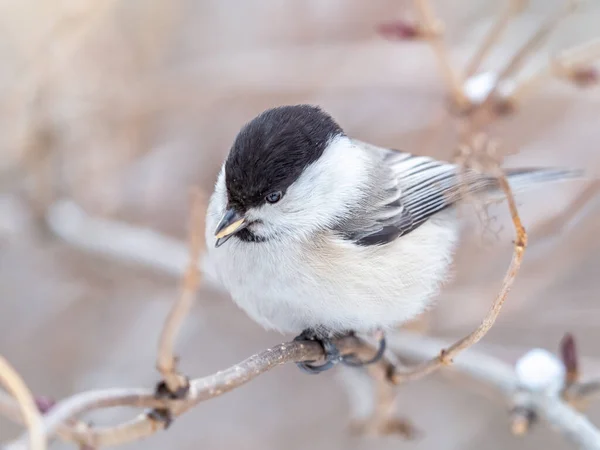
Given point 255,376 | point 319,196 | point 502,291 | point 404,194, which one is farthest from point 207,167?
point 502,291

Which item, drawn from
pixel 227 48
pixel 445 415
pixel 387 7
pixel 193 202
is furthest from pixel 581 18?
pixel 193 202

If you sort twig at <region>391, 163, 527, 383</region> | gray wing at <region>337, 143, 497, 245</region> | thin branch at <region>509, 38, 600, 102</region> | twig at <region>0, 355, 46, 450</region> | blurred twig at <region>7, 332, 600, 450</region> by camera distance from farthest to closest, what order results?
thin branch at <region>509, 38, 600, 102</region>, gray wing at <region>337, 143, 497, 245</region>, twig at <region>391, 163, 527, 383</region>, blurred twig at <region>7, 332, 600, 450</region>, twig at <region>0, 355, 46, 450</region>

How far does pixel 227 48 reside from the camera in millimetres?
3289

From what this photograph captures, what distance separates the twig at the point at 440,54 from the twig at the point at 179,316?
0.99 metres

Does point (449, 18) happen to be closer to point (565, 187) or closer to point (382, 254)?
point (565, 187)

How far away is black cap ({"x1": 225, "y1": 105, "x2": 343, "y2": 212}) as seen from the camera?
150 cm

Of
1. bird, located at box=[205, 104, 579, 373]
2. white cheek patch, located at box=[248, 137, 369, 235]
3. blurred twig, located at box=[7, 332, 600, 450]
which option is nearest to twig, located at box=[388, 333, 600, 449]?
blurred twig, located at box=[7, 332, 600, 450]

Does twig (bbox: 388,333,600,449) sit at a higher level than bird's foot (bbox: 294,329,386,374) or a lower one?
lower

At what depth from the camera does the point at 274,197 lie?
1.59 meters

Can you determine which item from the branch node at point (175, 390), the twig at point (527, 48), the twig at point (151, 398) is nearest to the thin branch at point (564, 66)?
the twig at point (527, 48)

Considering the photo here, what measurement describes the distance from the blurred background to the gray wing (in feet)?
1.52

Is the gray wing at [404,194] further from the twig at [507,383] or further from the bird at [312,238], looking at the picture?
the twig at [507,383]

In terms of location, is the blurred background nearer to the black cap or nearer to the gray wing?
the gray wing

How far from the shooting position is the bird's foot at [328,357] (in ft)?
5.32
